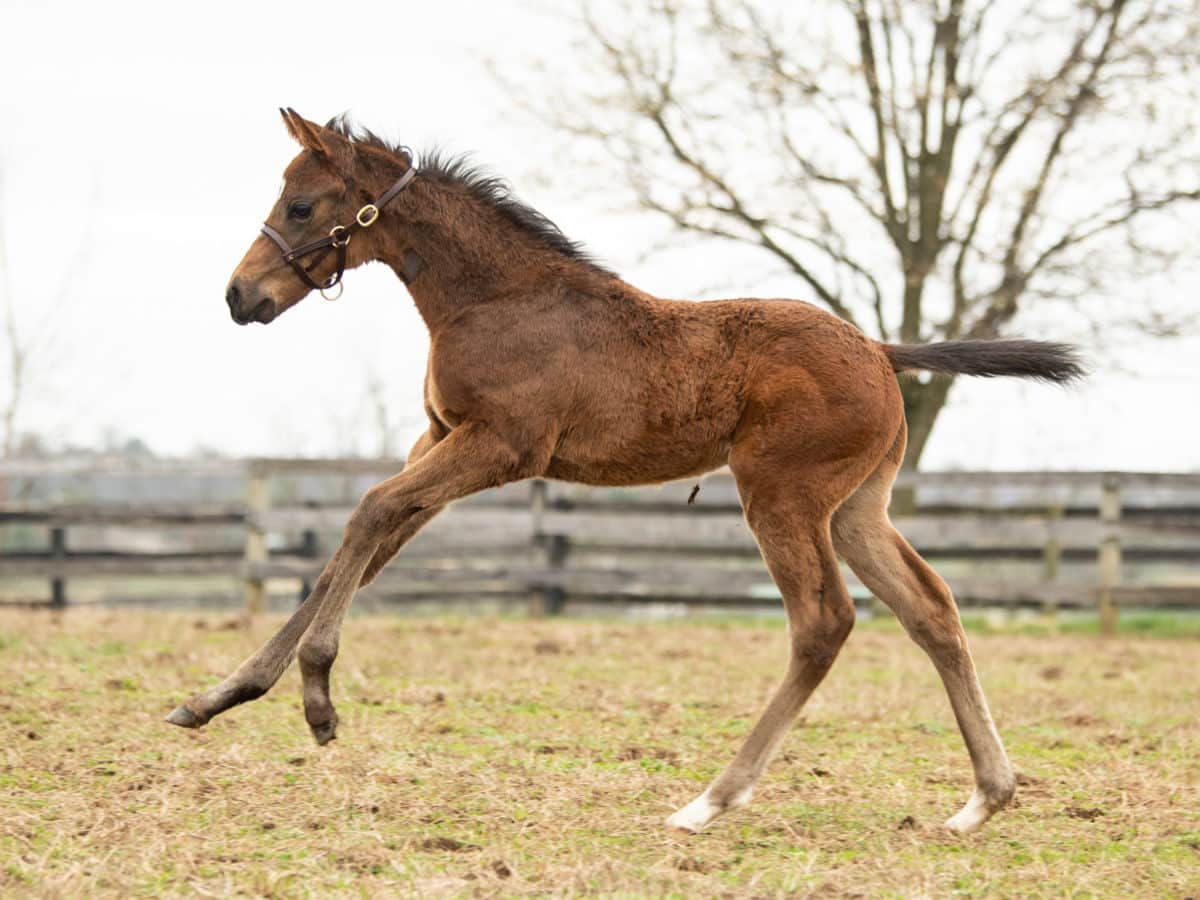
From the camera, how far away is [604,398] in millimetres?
4461

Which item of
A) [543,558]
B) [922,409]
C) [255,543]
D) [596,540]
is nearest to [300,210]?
[255,543]

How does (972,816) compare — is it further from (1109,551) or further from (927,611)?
(1109,551)

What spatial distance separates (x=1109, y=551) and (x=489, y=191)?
929 centimetres

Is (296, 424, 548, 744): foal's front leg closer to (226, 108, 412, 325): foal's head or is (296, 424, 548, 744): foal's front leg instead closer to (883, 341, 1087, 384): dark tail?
(226, 108, 412, 325): foal's head

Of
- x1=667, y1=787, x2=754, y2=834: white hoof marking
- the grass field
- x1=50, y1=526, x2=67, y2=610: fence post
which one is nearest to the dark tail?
the grass field

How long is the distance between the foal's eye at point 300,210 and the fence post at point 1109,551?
31.5 ft

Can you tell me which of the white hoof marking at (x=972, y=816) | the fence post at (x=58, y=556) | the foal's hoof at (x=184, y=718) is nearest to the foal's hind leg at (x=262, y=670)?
the foal's hoof at (x=184, y=718)

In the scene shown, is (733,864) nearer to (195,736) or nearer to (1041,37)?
(195,736)

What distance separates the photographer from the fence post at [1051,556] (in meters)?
12.2

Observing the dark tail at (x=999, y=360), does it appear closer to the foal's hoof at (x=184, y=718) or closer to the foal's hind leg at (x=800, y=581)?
the foal's hind leg at (x=800, y=581)

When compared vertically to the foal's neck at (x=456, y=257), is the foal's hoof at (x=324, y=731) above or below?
below

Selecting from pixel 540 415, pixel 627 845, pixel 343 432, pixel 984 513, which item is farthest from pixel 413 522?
pixel 343 432

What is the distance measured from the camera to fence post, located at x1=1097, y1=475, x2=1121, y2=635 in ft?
39.9

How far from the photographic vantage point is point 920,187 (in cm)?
1459
